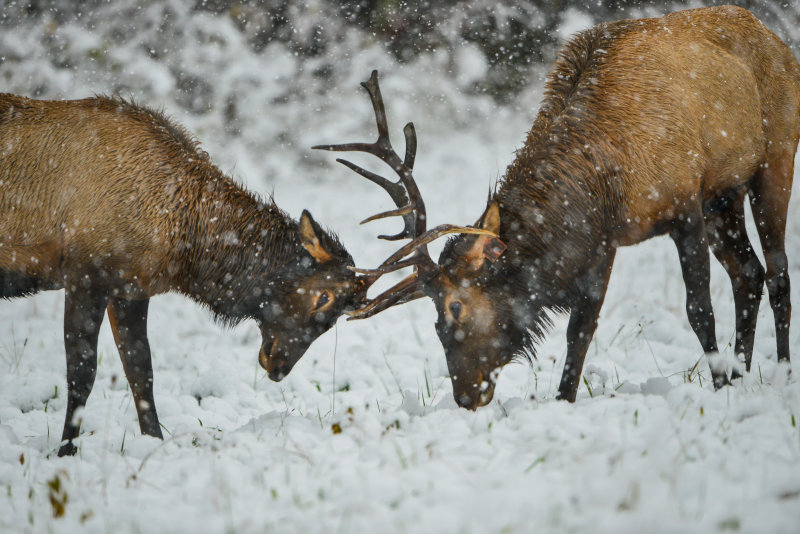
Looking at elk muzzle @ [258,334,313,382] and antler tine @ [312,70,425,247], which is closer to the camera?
antler tine @ [312,70,425,247]

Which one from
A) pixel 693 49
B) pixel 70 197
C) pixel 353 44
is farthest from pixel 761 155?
pixel 353 44

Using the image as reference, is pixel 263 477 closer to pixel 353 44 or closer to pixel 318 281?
pixel 318 281

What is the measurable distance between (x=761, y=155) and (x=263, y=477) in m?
3.78

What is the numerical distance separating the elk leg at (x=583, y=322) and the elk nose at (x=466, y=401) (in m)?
0.51

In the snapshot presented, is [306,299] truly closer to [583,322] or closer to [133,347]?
[133,347]

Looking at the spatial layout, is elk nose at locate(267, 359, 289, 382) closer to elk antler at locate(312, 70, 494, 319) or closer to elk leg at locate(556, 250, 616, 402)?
elk antler at locate(312, 70, 494, 319)

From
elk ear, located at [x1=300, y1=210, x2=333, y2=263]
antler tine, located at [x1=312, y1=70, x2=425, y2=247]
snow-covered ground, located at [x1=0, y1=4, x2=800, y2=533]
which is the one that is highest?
antler tine, located at [x1=312, y1=70, x2=425, y2=247]

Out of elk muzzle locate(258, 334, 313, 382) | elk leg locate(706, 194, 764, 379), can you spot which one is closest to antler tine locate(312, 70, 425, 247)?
elk muzzle locate(258, 334, 313, 382)

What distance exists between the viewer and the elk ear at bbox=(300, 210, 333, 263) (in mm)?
4395

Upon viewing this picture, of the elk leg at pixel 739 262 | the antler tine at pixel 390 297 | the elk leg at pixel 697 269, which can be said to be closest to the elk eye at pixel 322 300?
the antler tine at pixel 390 297

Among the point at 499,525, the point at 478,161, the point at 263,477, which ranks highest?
the point at 478,161

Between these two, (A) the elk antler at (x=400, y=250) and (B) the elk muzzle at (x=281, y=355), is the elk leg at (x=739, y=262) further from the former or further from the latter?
(B) the elk muzzle at (x=281, y=355)

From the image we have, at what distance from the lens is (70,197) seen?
4.43 meters

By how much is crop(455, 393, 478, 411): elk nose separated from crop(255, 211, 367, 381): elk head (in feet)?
2.61
